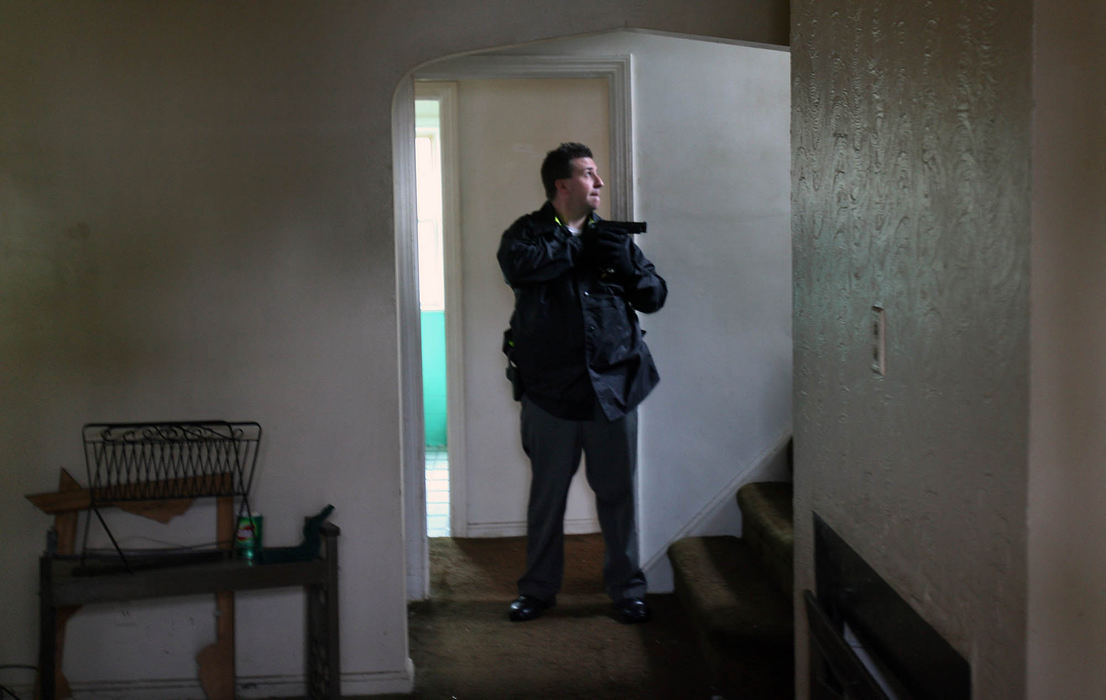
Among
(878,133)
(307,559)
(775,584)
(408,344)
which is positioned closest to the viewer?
(878,133)

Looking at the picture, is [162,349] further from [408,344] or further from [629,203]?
[629,203]

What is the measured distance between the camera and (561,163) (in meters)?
3.45

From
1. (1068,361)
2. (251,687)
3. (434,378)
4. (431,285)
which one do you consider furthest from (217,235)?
(431,285)

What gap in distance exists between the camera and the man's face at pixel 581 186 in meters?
3.44

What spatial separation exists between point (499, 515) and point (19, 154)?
7.51 feet

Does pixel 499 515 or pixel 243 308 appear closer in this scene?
pixel 243 308

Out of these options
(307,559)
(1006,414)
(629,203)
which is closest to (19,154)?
(307,559)

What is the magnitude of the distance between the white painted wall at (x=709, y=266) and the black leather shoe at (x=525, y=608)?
1.46 ft

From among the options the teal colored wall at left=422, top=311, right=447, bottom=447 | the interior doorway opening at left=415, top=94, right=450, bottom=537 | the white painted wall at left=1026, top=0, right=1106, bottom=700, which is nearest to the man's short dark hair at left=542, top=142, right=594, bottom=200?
the white painted wall at left=1026, top=0, right=1106, bottom=700

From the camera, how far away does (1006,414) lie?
1.17 metres

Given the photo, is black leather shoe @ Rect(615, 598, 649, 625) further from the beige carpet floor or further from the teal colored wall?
the teal colored wall

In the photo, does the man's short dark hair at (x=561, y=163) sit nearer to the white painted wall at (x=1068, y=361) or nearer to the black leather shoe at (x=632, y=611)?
the black leather shoe at (x=632, y=611)

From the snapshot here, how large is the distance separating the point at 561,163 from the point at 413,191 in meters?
0.50

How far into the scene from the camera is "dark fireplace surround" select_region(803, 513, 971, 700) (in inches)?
56.3
